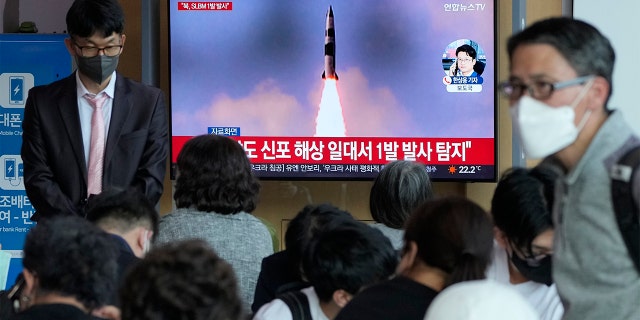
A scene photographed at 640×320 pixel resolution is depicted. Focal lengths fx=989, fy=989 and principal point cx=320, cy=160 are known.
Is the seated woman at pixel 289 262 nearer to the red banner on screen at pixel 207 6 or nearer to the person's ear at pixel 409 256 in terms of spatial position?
the person's ear at pixel 409 256

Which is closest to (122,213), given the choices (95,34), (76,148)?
(76,148)

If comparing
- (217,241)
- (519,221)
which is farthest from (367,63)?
(519,221)

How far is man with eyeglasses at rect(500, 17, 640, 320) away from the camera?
1.76 m

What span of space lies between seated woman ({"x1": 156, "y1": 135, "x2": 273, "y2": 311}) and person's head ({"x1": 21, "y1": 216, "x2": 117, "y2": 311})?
3.34 feet

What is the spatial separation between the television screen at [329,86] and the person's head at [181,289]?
143 inches

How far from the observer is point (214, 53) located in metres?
5.18

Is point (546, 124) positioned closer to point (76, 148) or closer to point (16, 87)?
point (76, 148)

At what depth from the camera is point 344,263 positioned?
2.49m

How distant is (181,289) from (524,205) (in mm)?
1362

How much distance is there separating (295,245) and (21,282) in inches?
31.1

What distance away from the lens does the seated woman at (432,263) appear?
2.08 metres

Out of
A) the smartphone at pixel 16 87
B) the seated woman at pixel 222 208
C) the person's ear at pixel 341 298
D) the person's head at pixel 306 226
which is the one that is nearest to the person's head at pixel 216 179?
the seated woman at pixel 222 208

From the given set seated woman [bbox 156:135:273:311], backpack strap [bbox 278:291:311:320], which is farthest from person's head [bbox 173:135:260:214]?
backpack strap [bbox 278:291:311:320]

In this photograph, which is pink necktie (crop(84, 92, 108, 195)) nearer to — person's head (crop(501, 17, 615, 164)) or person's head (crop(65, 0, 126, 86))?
person's head (crop(65, 0, 126, 86))
